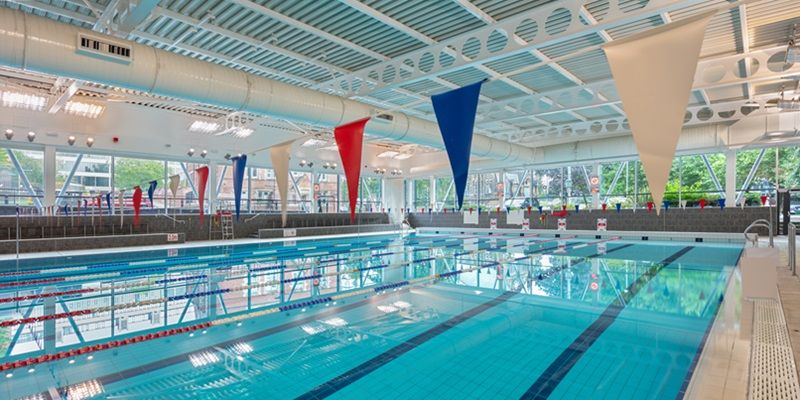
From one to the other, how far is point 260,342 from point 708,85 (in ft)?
30.5

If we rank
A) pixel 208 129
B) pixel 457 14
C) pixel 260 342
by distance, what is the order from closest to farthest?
pixel 260 342 < pixel 457 14 < pixel 208 129

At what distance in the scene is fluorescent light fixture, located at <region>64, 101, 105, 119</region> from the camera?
11.2 m

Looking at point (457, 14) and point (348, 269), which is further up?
point (457, 14)

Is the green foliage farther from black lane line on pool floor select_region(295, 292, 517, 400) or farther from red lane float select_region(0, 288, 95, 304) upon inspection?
black lane line on pool floor select_region(295, 292, 517, 400)

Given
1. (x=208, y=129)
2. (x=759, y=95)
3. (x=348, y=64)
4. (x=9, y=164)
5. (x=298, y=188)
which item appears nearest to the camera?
(x=348, y=64)

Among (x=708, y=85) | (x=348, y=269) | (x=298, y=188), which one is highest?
(x=708, y=85)

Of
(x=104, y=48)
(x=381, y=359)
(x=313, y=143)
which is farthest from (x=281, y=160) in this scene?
(x=313, y=143)

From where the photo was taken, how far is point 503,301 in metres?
5.54

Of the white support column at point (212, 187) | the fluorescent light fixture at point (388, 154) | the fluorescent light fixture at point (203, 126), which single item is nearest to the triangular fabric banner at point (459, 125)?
the fluorescent light fixture at point (203, 126)

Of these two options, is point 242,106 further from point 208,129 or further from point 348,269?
point 208,129

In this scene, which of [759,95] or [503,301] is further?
[759,95]

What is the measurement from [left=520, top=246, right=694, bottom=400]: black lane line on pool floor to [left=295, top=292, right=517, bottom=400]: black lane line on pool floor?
1165 millimetres

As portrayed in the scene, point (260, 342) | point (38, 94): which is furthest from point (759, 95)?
point (38, 94)

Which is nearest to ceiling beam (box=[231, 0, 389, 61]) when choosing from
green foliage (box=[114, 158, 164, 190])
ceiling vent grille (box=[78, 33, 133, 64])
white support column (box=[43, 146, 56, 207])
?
ceiling vent grille (box=[78, 33, 133, 64])
